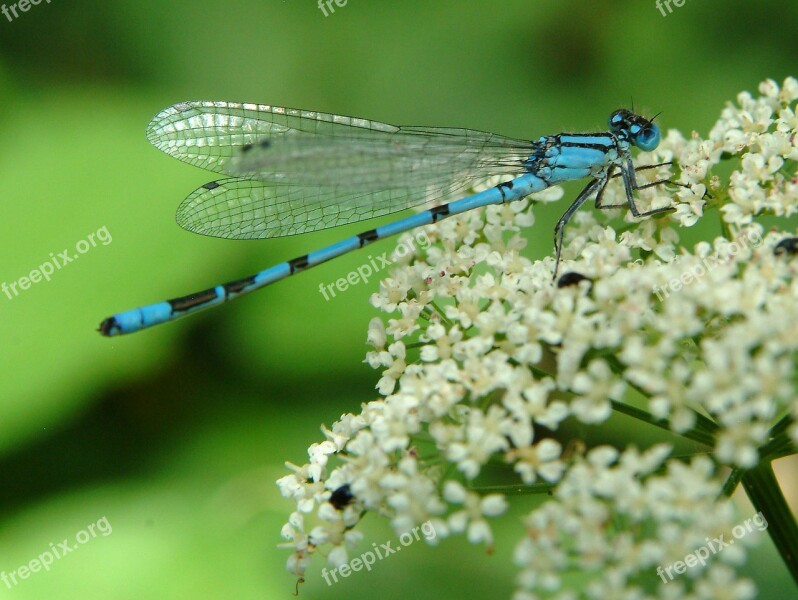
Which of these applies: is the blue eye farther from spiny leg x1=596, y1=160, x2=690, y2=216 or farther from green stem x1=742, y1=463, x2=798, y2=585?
green stem x1=742, y1=463, x2=798, y2=585

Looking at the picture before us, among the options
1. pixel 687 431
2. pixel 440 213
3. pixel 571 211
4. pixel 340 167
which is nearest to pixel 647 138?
pixel 571 211

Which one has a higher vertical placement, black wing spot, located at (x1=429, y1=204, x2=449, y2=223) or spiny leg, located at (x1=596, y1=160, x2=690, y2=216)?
black wing spot, located at (x1=429, y1=204, x2=449, y2=223)

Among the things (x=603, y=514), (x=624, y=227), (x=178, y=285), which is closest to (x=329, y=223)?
(x=178, y=285)

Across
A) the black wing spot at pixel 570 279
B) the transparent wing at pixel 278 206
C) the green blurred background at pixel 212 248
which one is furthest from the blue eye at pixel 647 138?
the black wing spot at pixel 570 279

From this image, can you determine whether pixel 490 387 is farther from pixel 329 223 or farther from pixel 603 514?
pixel 329 223

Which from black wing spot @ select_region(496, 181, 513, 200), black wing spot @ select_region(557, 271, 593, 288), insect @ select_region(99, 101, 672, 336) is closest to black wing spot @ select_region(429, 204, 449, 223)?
insect @ select_region(99, 101, 672, 336)

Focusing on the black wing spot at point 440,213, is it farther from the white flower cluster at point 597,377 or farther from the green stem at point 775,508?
the green stem at point 775,508

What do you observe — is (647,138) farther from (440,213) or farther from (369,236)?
(369,236)
